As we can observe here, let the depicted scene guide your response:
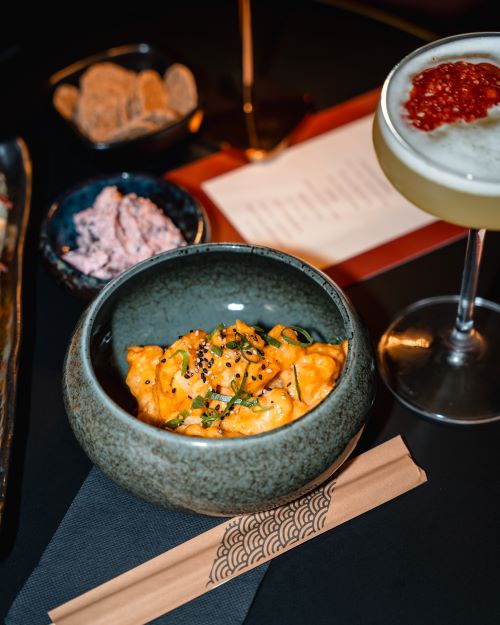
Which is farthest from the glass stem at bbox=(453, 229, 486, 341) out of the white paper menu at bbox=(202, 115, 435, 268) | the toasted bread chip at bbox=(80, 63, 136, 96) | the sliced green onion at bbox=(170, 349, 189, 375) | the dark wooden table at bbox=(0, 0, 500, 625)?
the toasted bread chip at bbox=(80, 63, 136, 96)

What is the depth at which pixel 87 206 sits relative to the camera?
155 cm

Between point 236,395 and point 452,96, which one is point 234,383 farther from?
point 452,96

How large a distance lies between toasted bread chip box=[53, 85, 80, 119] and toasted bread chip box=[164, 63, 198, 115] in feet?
0.71

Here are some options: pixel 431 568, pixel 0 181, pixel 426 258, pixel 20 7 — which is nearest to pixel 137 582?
pixel 431 568

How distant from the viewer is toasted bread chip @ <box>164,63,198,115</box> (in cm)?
176

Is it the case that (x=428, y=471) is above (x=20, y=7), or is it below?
below

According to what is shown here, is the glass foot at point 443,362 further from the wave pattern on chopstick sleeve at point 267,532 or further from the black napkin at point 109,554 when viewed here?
the black napkin at point 109,554

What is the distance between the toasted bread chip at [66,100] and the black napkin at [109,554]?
937 millimetres

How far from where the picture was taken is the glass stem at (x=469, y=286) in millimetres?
1277

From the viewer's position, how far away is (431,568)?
112 cm

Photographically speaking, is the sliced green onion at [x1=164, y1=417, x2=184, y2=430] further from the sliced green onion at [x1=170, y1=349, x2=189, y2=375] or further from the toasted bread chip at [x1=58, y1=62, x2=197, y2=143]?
the toasted bread chip at [x1=58, y1=62, x2=197, y2=143]

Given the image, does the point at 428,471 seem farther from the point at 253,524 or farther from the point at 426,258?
the point at 426,258

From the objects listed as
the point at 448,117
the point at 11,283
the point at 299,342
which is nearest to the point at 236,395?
the point at 299,342

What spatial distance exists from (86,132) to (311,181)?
52 centimetres
